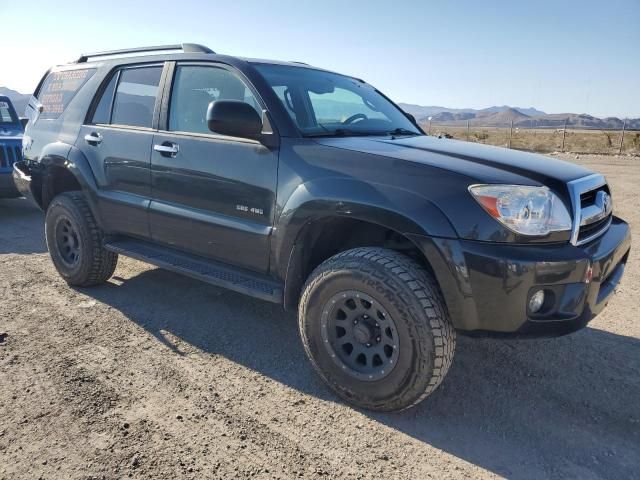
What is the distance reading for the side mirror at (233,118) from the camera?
2.83 metres

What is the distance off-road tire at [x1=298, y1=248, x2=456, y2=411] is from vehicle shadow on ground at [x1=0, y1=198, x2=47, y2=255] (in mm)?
4373

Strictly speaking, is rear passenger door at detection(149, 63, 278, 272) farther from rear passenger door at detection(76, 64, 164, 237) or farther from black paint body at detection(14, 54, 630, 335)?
rear passenger door at detection(76, 64, 164, 237)

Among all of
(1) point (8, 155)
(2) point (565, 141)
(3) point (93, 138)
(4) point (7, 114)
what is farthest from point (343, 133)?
(2) point (565, 141)

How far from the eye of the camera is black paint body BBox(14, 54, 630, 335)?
235cm

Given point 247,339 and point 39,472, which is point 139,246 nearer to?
point 247,339

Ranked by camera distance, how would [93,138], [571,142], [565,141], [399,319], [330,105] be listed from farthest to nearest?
[565,141]
[571,142]
[93,138]
[330,105]
[399,319]

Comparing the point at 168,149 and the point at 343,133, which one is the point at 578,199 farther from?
the point at 168,149

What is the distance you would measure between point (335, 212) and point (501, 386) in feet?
4.64

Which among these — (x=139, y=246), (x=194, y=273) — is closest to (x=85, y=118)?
(x=139, y=246)

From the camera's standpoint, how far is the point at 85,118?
13.8 feet

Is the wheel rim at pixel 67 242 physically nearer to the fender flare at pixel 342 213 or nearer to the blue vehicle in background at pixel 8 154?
the fender flare at pixel 342 213

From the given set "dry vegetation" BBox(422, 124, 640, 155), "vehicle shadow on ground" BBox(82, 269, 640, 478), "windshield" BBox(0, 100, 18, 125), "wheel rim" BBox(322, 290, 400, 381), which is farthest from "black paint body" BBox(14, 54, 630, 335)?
"dry vegetation" BBox(422, 124, 640, 155)

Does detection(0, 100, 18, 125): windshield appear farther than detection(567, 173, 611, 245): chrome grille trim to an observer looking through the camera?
Yes

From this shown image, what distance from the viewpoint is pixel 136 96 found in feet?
12.8
